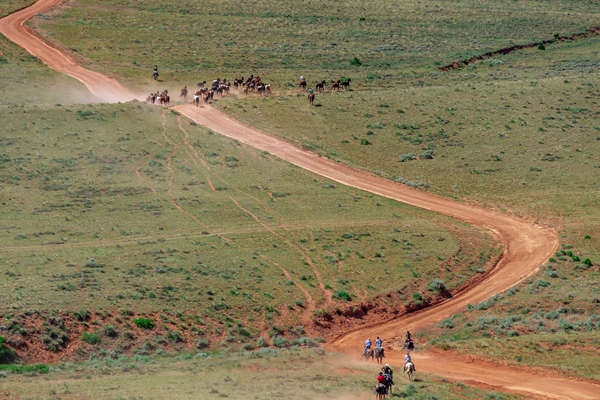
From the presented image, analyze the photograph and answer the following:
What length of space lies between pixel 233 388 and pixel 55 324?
1125cm

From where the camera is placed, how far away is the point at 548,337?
4184 cm

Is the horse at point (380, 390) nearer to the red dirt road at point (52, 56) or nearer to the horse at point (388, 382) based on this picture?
the horse at point (388, 382)

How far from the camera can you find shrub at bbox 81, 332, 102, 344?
130 feet

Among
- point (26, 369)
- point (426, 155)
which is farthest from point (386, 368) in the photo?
point (426, 155)

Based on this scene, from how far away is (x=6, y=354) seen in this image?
1449 inches

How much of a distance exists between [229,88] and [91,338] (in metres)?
51.5

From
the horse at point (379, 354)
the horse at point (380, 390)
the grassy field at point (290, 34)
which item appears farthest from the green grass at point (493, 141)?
the horse at point (380, 390)

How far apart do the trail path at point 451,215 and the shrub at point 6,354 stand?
1619 cm

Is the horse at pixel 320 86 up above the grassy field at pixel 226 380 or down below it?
above

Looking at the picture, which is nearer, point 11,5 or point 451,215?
point 451,215

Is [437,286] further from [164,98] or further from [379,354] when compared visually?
[164,98]

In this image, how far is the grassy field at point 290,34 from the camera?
99.1m

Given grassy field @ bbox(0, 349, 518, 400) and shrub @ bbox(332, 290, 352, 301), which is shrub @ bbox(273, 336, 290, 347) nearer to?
grassy field @ bbox(0, 349, 518, 400)

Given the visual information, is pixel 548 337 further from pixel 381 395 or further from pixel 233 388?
pixel 233 388
